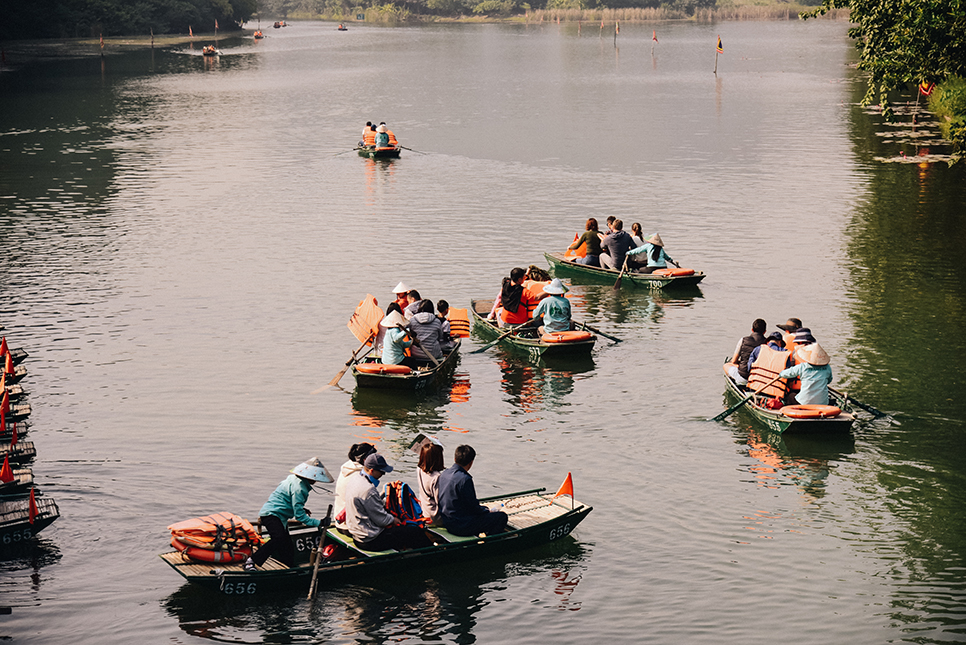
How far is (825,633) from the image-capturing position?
15281mm

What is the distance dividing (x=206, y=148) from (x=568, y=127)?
75.8 ft

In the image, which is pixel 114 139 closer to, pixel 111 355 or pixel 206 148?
pixel 206 148

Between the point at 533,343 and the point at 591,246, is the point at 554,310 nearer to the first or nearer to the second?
the point at 533,343

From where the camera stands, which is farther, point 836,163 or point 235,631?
point 836,163

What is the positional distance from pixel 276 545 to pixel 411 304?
11254 millimetres

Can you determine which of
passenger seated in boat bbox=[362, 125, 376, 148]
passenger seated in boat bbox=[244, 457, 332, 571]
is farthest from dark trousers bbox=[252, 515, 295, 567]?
passenger seated in boat bbox=[362, 125, 376, 148]

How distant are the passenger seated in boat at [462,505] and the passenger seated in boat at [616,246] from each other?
17734mm

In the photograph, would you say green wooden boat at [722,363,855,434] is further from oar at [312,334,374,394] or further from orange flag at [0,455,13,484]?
orange flag at [0,455,13,484]

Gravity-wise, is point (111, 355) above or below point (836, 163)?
below

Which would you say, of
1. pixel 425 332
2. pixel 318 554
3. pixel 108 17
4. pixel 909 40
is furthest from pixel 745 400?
pixel 108 17

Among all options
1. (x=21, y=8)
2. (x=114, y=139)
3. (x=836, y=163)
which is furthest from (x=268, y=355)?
(x=21, y=8)

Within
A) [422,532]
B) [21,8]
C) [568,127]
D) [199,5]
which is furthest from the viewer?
[199,5]

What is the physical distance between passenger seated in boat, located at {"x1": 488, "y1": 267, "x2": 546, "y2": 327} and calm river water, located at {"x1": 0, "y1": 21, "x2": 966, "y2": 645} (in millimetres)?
1071

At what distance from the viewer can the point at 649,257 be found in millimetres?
33062
